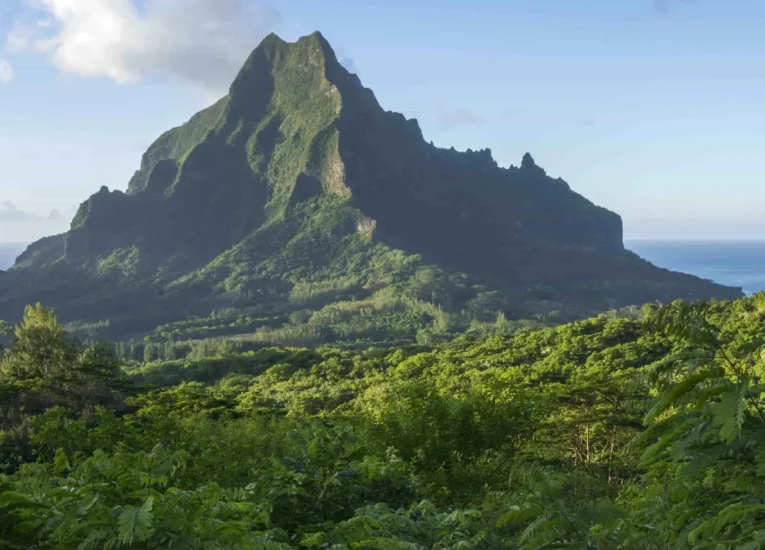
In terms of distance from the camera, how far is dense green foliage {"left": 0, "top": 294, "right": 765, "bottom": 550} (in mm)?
3408

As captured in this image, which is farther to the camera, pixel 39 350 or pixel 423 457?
pixel 39 350

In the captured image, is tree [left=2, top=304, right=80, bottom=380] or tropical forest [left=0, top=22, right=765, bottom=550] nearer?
tropical forest [left=0, top=22, right=765, bottom=550]

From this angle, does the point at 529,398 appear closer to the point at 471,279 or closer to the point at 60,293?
the point at 471,279

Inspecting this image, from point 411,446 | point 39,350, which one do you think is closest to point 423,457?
point 411,446

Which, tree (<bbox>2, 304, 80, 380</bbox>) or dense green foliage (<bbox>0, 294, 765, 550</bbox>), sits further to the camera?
tree (<bbox>2, 304, 80, 380</bbox>)

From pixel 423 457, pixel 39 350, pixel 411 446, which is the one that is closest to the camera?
pixel 423 457

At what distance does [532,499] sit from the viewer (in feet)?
14.1

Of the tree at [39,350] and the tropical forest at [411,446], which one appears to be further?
the tree at [39,350]

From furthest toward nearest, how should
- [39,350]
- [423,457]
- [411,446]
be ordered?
[39,350] → [411,446] → [423,457]

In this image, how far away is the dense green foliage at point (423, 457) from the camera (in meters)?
3.41

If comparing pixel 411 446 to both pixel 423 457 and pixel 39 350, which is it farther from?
pixel 39 350

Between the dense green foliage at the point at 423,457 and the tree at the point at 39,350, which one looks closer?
the dense green foliage at the point at 423,457

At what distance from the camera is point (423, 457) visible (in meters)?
15.6

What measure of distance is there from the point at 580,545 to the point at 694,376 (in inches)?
46.0
